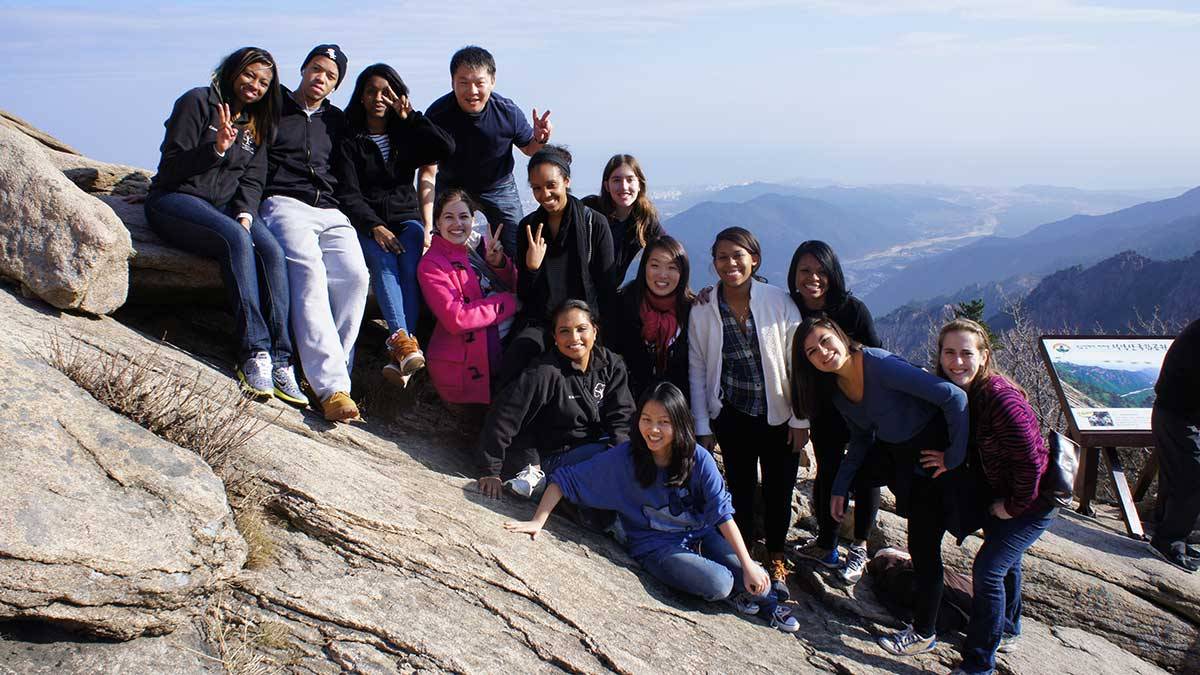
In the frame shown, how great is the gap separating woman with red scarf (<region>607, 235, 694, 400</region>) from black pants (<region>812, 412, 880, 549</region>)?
4.16 ft

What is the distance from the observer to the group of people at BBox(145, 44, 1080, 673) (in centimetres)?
614

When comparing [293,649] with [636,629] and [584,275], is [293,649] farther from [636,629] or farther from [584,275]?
[584,275]

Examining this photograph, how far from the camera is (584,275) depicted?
283 inches

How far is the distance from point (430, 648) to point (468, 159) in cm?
514

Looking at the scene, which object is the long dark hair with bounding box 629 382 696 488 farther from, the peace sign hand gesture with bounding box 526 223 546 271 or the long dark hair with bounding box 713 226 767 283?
the peace sign hand gesture with bounding box 526 223 546 271

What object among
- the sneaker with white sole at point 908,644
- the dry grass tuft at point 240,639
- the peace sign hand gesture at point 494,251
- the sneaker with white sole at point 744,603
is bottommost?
the sneaker with white sole at point 908,644

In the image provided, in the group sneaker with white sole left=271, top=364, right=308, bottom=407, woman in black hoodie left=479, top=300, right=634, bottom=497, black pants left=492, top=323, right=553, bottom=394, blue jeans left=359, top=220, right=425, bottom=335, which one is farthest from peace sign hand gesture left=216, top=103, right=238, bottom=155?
woman in black hoodie left=479, top=300, right=634, bottom=497

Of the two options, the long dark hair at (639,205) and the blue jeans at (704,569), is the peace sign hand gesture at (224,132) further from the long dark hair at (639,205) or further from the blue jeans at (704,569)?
the blue jeans at (704,569)

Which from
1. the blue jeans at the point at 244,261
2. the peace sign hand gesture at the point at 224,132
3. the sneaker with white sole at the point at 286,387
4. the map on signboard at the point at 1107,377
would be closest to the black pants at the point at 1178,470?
the map on signboard at the point at 1107,377

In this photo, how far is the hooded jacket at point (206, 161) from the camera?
21.3 feet

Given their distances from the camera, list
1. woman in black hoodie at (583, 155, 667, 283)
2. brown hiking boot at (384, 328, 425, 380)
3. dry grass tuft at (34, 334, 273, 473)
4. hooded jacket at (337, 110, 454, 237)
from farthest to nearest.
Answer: woman in black hoodie at (583, 155, 667, 283) < hooded jacket at (337, 110, 454, 237) < brown hiking boot at (384, 328, 425, 380) < dry grass tuft at (34, 334, 273, 473)

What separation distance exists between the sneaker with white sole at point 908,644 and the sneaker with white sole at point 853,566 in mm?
766

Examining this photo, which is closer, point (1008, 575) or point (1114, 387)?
point (1008, 575)

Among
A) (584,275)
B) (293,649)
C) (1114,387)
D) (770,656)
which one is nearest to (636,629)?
(770,656)
